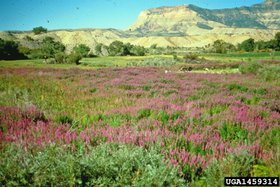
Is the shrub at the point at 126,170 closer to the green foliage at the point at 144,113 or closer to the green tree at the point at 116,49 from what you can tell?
the green foliage at the point at 144,113

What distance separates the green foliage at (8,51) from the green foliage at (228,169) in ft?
205

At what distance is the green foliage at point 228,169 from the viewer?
3631 mm

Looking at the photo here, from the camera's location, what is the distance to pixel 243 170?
385 centimetres

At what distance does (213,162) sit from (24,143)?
2.76 m

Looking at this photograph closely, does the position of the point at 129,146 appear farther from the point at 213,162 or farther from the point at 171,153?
the point at 213,162

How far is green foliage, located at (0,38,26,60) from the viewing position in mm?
59403

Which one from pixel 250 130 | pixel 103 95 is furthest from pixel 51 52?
pixel 250 130

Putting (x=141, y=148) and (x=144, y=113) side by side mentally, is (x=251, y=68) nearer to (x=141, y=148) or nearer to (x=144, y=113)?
(x=144, y=113)

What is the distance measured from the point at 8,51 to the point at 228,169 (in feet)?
215

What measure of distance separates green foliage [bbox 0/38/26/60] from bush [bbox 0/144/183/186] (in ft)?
203

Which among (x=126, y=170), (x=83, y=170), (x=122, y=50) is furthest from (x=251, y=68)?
(x=122, y=50)

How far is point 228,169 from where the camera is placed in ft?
12.3

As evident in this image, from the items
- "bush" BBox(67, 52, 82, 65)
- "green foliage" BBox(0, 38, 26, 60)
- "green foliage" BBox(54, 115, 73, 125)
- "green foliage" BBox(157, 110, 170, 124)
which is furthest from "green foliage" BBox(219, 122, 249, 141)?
"green foliage" BBox(0, 38, 26, 60)

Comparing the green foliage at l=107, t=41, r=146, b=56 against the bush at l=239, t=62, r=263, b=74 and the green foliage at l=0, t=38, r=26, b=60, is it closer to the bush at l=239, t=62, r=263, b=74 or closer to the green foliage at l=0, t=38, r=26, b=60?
the green foliage at l=0, t=38, r=26, b=60
